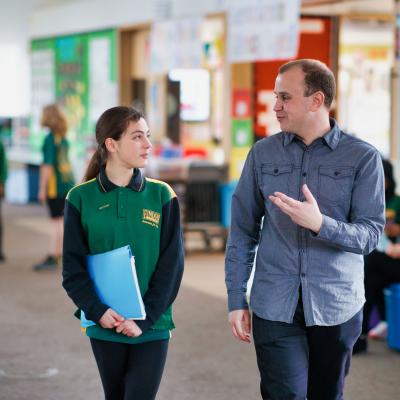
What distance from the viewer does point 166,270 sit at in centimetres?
317

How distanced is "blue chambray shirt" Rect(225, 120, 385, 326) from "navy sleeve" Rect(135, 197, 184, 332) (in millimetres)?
258

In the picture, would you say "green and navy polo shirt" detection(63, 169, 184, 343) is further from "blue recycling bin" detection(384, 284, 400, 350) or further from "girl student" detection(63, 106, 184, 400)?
"blue recycling bin" detection(384, 284, 400, 350)

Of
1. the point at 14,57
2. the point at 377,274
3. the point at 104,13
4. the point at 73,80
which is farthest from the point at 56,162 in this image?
the point at 14,57

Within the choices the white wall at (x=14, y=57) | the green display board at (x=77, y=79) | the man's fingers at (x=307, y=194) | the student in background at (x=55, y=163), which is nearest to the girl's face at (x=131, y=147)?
the man's fingers at (x=307, y=194)

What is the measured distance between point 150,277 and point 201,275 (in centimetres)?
538

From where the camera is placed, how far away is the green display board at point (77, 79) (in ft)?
42.7

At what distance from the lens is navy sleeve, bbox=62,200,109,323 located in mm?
3098

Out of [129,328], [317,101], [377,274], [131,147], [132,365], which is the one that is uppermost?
[317,101]

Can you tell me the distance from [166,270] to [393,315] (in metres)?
2.90

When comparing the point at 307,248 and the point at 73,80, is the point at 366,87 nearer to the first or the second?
the point at 73,80

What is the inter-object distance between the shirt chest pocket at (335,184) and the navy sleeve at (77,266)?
0.83 meters

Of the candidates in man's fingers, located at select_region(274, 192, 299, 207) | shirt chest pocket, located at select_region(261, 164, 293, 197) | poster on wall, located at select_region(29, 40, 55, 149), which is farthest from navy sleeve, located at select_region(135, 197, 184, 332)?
poster on wall, located at select_region(29, 40, 55, 149)

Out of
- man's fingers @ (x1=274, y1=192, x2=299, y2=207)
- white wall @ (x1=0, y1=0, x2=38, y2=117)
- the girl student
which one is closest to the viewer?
man's fingers @ (x1=274, y1=192, x2=299, y2=207)

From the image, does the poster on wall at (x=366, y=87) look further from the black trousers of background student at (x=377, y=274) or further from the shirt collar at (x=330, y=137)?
the shirt collar at (x=330, y=137)
